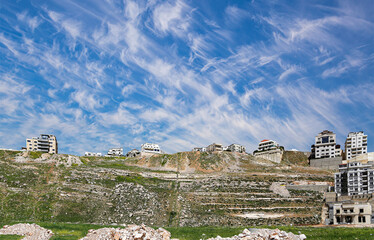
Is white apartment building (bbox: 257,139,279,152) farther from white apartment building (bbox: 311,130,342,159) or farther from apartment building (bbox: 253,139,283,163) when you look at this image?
white apartment building (bbox: 311,130,342,159)

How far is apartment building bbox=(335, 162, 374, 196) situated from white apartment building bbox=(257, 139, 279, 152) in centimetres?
5526

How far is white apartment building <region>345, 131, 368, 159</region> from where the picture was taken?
111312 millimetres

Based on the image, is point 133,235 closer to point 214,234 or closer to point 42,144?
point 214,234

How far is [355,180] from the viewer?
7738 centimetres

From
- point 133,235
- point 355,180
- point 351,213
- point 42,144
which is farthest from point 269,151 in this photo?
point 133,235

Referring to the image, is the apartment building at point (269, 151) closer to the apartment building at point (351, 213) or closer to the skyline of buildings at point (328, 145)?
the skyline of buildings at point (328, 145)

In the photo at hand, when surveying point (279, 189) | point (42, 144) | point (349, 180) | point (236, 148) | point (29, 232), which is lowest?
point (29, 232)

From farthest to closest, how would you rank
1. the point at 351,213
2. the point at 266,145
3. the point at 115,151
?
the point at 115,151 → the point at 266,145 → the point at 351,213

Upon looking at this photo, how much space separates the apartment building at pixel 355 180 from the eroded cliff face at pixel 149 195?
501cm

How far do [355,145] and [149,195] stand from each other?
83622 mm

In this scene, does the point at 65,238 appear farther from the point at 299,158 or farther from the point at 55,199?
the point at 299,158

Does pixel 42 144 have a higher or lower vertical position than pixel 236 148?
lower

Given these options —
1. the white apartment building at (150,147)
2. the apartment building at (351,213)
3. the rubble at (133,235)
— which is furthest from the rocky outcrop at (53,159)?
the rubble at (133,235)

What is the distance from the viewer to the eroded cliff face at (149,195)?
55.9m
